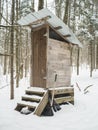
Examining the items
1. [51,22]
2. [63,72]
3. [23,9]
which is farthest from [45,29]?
[23,9]

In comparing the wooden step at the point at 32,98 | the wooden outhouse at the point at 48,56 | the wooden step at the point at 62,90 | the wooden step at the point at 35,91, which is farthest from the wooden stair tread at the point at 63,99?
the wooden step at the point at 32,98

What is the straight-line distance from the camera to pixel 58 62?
12188mm

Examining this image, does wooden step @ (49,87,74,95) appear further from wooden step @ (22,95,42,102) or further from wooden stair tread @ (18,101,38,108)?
wooden stair tread @ (18,101,38,108)

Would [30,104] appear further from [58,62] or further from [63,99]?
[58,62]

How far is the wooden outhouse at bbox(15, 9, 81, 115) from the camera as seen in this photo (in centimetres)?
1115

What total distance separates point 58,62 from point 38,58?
104cm

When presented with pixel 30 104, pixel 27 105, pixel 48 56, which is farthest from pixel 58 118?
pixel 48 56

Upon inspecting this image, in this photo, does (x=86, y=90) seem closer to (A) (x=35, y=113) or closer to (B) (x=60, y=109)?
(B) (x=60, y=109)

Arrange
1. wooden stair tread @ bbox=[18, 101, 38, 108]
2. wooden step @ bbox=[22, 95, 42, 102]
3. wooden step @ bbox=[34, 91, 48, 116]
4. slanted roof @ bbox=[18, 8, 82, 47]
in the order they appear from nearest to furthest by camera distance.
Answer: wooden step @ bbox=[34, 91, 48, 116] < wooden stair tread @ bbox=[18, 101, 38, 108] < wooden step @ bbox=[22, 95, 42, 102] < slanted roof @ bbox=[18, 8, 82, 47]

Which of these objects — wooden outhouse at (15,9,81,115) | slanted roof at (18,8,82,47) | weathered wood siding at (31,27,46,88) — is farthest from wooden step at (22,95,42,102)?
slanted roof at (18,8,82,47)

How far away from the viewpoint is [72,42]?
13.2 metres

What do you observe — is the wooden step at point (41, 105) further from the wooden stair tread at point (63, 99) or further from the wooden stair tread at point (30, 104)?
the wooden stair tread at point (63, 99)

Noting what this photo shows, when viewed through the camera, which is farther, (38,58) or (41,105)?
(38,58)

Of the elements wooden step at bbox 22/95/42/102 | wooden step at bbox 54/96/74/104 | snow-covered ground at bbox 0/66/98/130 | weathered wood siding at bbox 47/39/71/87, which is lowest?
snow-covered ground at bbox 0/66/98/130
